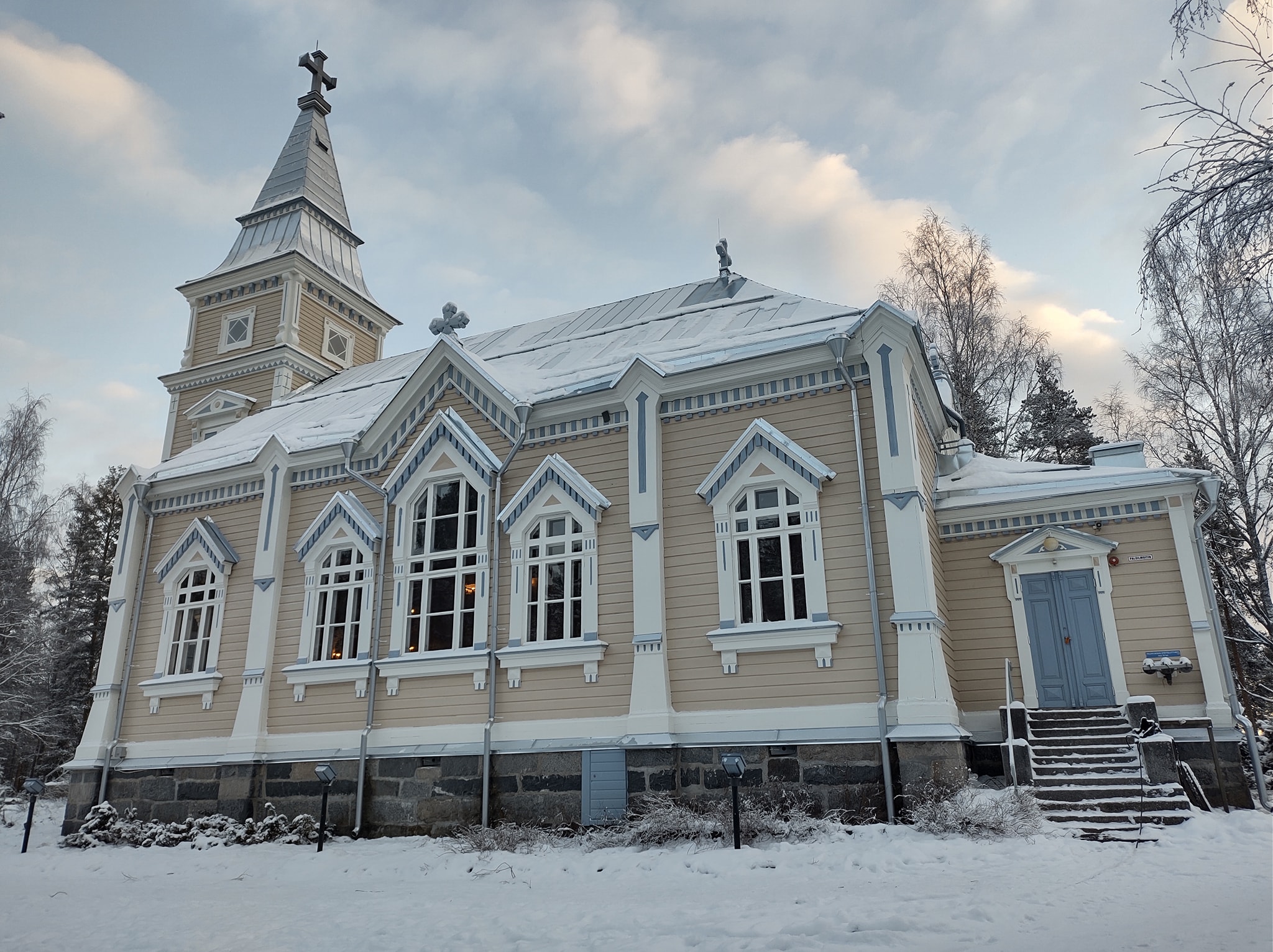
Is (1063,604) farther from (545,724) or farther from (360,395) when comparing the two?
(360,395)

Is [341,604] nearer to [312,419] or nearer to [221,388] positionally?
[312,419]

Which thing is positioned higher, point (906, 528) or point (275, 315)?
→ point (275, 315)

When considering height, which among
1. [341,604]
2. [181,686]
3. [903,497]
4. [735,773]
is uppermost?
[903,497]

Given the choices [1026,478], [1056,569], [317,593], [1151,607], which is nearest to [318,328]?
[317,593]

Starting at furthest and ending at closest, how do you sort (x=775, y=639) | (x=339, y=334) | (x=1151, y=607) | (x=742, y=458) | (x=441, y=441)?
(x=339, y=334), (x=441, y=441), (x=1151, y=607), (x=742, y=458), (x=775, y=639)

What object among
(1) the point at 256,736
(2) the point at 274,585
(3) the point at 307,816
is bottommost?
(3) the point at 307,816

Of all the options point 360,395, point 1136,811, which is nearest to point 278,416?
point 360,395

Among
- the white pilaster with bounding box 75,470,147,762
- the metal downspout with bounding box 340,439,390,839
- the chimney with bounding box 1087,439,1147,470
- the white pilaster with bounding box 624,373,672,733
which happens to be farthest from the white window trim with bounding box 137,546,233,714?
the chimney with bounding box 1087,439,1147,470

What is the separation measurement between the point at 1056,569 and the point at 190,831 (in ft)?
42.8

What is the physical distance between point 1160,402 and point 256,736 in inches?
691

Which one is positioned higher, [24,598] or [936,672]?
[24,598]

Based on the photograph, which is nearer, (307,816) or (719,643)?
(719,643)

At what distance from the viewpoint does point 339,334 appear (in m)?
23.6

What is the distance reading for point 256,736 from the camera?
1386 centimetres
